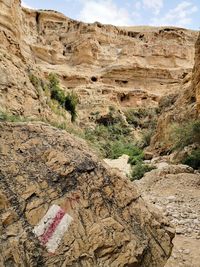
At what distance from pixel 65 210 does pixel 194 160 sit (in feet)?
42.6

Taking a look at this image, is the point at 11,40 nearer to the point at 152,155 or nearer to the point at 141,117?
the point at 152,155

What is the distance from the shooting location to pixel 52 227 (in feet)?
12.0

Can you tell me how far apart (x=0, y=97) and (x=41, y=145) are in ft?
32.1

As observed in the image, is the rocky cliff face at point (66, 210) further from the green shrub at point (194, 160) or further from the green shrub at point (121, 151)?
the green shrub at point (121, 151)

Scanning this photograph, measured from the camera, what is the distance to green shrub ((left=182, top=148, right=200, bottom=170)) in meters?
15.8

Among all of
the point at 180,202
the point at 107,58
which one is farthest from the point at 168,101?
the point at 107,58

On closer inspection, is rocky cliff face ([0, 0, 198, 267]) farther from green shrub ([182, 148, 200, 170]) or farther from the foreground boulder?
green shrub ([182, 148, 200, 170])

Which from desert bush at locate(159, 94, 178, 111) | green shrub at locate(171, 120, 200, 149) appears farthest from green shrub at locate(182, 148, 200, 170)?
desert bush at locate(159, 94, 178, 111)

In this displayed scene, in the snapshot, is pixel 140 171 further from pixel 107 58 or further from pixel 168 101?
pixel 107 58

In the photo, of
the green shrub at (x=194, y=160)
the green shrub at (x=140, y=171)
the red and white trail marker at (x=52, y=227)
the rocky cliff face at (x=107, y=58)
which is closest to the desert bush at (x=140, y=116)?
the rocky cliff face at (x=107, y=58)

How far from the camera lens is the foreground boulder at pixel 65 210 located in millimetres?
3535

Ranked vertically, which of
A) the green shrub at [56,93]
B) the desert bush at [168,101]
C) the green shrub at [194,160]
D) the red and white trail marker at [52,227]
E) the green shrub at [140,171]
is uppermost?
the red and white trail marker at [52,227]

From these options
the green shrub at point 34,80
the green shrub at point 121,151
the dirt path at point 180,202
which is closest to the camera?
the dirt path at point 180,202

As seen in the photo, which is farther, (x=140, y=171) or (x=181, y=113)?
(x=181, y=113)
